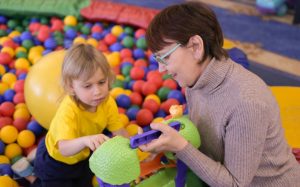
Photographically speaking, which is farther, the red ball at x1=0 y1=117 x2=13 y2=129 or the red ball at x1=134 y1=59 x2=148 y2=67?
the red ball at x1=134 y1=59 x2=148 y2=67

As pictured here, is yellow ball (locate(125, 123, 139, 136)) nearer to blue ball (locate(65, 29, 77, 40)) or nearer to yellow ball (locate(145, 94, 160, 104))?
yellow ball (locate(145, 94, 160, 104))

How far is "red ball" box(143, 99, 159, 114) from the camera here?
5.74ft

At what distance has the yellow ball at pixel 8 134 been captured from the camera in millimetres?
1590

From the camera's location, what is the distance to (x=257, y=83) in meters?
0.93

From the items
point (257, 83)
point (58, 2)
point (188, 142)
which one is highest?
point (257, 83)

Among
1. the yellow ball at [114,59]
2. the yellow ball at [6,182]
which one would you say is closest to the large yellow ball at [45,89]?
the yellow ball at [6,182]

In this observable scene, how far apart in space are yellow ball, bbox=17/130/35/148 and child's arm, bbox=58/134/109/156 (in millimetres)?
524

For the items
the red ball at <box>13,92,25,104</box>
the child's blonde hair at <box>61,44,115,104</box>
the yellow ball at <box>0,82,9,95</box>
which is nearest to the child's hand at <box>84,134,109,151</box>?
the child's blonde hair at <box>61,44,115,104</box>

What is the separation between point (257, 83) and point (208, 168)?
0.81 ft


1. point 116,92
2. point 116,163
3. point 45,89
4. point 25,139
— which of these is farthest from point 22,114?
point 116,163

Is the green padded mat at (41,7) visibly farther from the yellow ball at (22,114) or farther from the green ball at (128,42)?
the yellow ball at (22,114)

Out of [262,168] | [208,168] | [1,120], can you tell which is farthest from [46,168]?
[262,168]

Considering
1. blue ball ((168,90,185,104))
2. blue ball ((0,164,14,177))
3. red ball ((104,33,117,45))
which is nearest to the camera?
blue ball ((0,164,14,177))

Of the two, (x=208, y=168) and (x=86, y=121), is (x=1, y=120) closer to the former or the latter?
(x=86, y=121)
